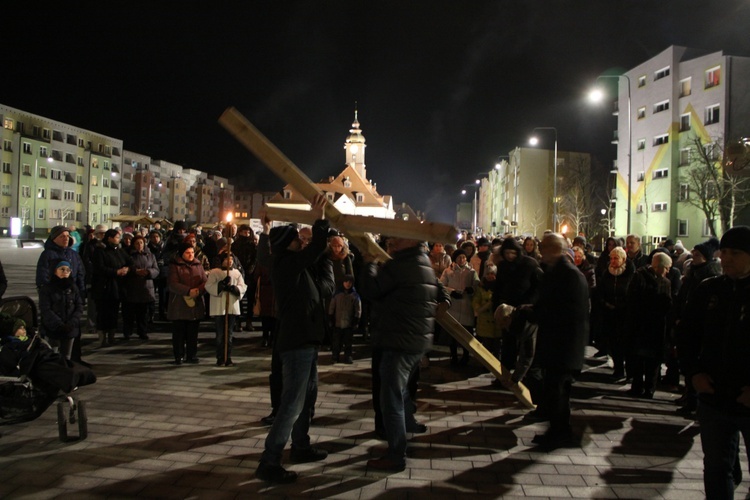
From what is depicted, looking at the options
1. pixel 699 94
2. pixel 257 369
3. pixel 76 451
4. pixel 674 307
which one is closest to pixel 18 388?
pixel 76 451

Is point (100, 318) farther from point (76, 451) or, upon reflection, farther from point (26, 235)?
point (26, 235)

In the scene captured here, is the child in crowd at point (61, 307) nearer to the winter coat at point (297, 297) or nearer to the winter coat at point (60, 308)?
the winter coat at point (60, 308)

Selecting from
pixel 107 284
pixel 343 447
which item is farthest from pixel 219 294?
pixel 343 447

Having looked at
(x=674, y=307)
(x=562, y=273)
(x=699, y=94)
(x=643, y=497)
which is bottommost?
(x=643, y=497)

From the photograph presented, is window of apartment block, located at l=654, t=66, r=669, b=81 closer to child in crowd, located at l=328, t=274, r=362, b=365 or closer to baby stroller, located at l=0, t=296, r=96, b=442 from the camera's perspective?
child in crowd, located at l=328, t=274, r=362, b=365

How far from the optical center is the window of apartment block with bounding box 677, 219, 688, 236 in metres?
38.1

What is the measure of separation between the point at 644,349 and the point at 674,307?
0.80 m

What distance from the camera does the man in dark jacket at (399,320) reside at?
4992 millimetres

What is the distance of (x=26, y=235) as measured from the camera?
180 ft

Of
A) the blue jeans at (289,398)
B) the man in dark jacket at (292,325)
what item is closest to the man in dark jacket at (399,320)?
the man in dark jacket at (292,325)

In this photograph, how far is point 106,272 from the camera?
10602 millimetres

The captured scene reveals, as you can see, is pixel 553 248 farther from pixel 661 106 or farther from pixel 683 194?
pixel 661 106

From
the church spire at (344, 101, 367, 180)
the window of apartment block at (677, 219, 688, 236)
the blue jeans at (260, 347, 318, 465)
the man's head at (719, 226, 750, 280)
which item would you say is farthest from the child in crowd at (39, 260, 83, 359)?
the church spire at (344, 101, 367, 180)

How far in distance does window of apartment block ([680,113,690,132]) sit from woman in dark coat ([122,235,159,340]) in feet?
125
